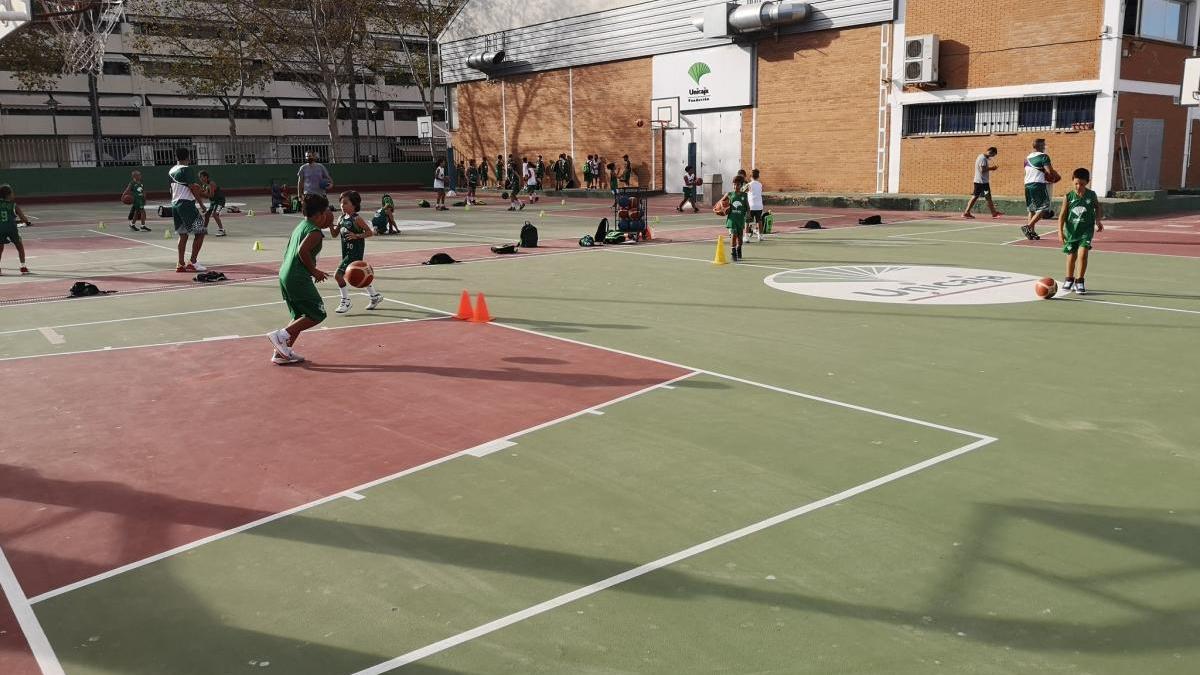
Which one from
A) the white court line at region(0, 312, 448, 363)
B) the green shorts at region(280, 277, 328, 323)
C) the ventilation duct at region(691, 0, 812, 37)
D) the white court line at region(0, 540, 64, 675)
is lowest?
the white court line at region(0, 540, 64, 675)

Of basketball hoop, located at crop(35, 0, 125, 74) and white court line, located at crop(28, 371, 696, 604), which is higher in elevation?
basketball hoop, located at crop(35, 0, 125, 74)

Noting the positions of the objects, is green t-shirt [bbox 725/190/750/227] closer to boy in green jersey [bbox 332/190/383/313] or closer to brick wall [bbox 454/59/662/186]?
boy in green jersey [bbox 332/190/383/313]

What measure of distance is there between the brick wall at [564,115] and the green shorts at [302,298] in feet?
114

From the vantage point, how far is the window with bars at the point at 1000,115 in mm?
29703

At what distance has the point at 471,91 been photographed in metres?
54.7

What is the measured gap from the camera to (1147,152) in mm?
30703

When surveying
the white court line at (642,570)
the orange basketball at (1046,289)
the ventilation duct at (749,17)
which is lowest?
the white court line at (642,570)

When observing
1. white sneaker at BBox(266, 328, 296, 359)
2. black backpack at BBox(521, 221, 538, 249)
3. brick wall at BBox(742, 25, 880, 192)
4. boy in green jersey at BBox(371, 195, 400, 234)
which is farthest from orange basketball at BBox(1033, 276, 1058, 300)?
brick wall at BBox(742, 25, 880, 192)

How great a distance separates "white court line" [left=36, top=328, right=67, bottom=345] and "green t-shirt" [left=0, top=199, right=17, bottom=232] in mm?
7390

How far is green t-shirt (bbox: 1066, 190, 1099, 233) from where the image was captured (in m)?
13.3

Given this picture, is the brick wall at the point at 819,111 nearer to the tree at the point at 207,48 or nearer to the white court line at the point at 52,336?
the white court line at the point at 52,336

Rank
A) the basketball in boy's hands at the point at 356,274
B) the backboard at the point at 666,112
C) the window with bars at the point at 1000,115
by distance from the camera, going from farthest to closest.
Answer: the backboard at the point at 666,112
the window with bars at the point at 1000,115
the basketball in boy's hands at the point at 356,274

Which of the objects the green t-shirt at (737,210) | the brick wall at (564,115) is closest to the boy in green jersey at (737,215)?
the green t-shirt at (737,210)

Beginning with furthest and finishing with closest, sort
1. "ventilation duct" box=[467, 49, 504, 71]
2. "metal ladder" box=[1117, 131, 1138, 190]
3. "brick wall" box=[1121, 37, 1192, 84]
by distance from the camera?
1. "ventilation duct" box=[467, 49, 504, 71]
2. "metal ladder" box=[1117, 131, 1138, 190]
3. "brick wall" box=[1121, 37, 1192, 84]
